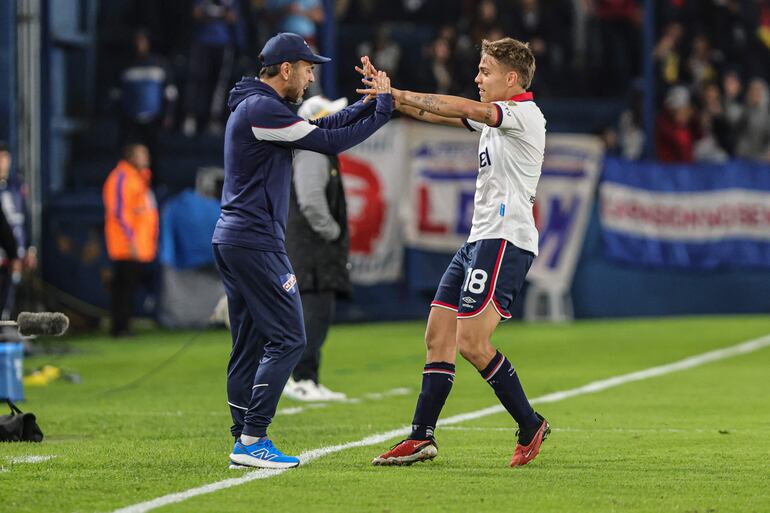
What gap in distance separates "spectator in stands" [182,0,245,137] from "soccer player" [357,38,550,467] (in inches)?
606

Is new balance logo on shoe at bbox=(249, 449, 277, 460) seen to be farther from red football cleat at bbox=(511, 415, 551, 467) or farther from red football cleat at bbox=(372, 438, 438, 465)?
red football cleat at bbox=(511, 415, 551, 467)

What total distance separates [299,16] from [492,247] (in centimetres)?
1483

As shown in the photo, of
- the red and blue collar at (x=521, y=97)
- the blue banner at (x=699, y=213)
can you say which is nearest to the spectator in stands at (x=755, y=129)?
the blue banner at (x=699, y=213)

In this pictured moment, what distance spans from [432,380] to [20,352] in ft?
14.6

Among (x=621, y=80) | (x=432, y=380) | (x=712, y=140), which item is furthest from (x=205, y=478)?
Answer: (x=621, y=80)

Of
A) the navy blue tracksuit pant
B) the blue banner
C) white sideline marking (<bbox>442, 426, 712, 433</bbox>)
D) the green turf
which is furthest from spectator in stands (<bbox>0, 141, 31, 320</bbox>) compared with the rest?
the navy blue tracksuit pant

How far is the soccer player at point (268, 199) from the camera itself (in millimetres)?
7266

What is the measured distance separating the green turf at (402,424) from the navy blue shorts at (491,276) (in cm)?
79

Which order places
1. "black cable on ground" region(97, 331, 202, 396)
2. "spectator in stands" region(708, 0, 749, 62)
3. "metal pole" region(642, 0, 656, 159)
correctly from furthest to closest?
"spectator in stands" region(708, 0, 749, 62)
"metal pole" region(642, 0, 656, 159)
"black cable on ground" region(97, 331, 202, 396)

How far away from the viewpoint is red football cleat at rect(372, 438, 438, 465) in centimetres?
750

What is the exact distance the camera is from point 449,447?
836cm

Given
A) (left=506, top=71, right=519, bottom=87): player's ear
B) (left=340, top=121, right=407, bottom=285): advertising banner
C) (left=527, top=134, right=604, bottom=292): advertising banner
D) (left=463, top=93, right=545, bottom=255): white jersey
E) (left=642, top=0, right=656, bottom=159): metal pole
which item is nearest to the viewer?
(left=463, top=93, right=545, bottom=255): white jersey

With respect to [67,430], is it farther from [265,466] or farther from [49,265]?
[49,265]

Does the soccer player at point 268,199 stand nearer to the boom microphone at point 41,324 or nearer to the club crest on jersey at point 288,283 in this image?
the club crest on jersey at point 288,283
